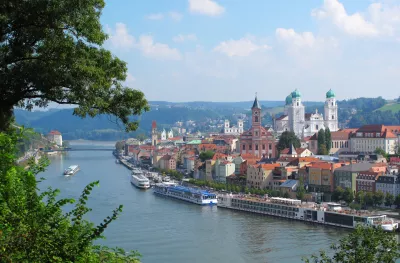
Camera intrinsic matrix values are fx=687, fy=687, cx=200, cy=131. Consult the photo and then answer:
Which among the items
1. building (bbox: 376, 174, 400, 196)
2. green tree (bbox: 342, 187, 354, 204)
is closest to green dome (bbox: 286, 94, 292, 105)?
green tree (bbox: 342, 187, 354, 204)

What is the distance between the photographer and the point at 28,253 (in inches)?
76.7

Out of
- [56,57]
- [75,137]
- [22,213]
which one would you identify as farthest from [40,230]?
[75,137]

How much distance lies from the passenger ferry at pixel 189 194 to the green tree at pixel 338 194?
106 inches

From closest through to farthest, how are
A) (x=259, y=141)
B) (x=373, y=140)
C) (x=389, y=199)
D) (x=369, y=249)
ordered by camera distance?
(x=369, y=249) < (x=389, y=199) < (x=373, y=140) < (x=259, y=141)

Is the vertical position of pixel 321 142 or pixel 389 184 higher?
pixel 321 142

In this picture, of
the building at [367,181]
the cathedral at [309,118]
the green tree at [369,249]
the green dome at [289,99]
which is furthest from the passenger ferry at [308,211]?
the green dome at [289,99]

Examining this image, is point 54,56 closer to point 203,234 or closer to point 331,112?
point 203,234

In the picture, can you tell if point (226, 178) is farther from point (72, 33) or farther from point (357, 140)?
point (72, 33)

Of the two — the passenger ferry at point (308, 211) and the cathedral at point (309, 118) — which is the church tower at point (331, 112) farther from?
the passenger ferry at point (308, 211)

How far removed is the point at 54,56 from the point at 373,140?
2143 cm

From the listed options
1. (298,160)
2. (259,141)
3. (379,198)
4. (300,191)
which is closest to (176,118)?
(259,141)

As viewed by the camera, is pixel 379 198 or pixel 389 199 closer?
pixel 389 199

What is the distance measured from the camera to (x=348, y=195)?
1461cm

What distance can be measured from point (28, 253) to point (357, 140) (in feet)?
74.2
